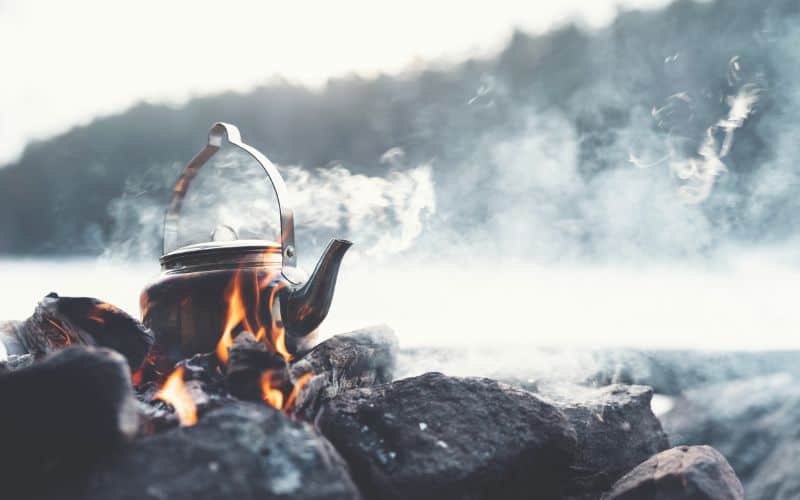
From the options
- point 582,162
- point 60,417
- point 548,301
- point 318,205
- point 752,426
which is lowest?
point 752,426

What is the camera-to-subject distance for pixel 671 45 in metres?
5.49

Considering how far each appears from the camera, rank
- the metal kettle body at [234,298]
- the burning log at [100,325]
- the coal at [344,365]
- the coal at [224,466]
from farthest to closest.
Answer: the metal kettle body at [234,298] < the burning log at [100,325] < the coal at [344,365] < the coal at [224,466]

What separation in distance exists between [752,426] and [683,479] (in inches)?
57.6

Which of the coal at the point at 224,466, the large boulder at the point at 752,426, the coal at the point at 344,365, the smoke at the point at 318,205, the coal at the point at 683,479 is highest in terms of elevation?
the smoke at the point at 318,205

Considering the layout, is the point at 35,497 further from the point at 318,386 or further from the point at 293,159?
the point at 293,159

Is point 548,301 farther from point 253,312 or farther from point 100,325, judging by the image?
point 100,325

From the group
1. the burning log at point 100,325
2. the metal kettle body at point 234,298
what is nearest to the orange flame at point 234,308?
the metal kettle body at point 234,298

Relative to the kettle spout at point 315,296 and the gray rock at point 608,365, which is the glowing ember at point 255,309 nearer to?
the kettle spout at point 315,296

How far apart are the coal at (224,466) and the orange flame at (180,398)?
0.93 ft

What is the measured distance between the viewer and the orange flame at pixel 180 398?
1.58 m

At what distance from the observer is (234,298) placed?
2.34 metres

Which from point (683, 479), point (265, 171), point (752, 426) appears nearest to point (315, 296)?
point (265, 171)

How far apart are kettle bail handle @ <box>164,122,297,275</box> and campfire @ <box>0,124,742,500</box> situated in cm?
1

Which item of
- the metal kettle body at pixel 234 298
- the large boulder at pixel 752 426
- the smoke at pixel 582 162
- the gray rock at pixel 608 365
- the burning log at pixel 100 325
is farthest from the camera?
the smoke at pixel 582 162
